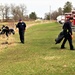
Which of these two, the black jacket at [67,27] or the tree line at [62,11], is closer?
the black jacket at [67,27]

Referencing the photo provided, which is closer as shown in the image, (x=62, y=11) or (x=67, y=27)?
(x=67, y=27)

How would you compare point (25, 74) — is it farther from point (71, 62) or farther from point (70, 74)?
point (71, 62)

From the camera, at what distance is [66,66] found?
12.1 m

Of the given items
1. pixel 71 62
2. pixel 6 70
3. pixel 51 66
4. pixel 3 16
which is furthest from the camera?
pixel 3 16

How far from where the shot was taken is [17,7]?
136m

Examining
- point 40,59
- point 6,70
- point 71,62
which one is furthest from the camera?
point 40,59

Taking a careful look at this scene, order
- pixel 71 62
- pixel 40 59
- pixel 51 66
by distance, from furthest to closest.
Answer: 1. pixel 40 59
2. pixel 71 62
3. pixel 51 66

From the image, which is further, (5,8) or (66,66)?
(5,8)

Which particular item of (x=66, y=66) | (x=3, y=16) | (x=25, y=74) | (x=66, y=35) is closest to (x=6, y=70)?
(x=25, y=74)

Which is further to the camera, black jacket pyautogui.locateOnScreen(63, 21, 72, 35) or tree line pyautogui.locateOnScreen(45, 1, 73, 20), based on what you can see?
tree line pyautogui.locateOnScreen(45, 1, 73, 20)

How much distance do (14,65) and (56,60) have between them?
203cm

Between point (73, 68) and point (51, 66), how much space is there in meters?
0.97

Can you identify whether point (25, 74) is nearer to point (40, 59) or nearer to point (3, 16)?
point (40, 59)

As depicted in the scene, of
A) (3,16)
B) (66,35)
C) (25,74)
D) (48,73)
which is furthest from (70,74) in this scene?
(3,16)
